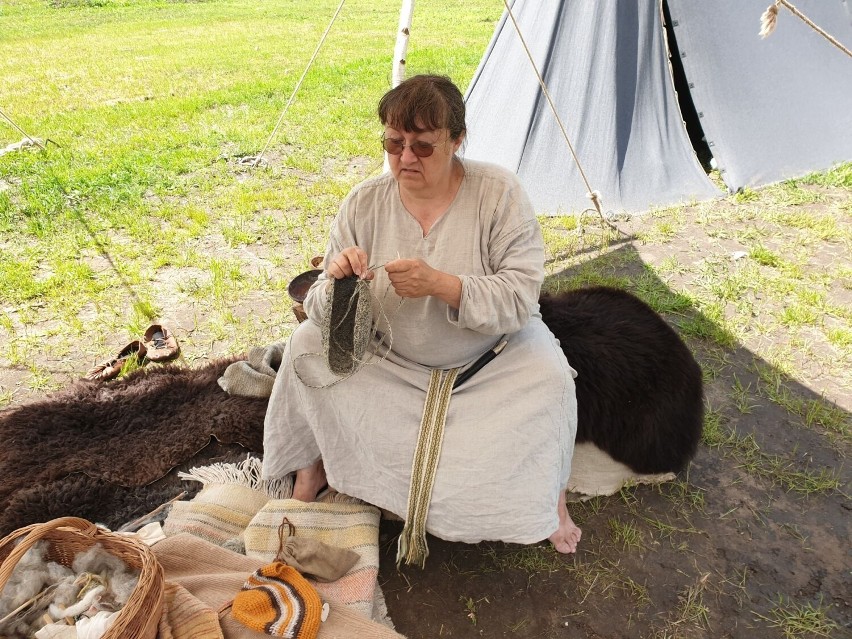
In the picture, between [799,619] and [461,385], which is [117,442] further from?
[799,619]

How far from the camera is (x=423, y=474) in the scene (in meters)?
1.57

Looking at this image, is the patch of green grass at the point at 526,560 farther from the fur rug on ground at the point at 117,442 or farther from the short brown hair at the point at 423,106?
the short brown hair at the point at 423,106

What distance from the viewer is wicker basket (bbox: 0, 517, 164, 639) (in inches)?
44.8

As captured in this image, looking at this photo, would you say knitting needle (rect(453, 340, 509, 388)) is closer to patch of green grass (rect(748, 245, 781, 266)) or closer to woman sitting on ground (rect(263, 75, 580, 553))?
woman sitting on ground (rect(263, 75, 580, 553))

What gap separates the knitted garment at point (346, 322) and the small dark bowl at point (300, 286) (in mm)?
794

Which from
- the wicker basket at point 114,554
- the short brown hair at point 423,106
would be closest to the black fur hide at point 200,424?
the wicker basket at point 114,554

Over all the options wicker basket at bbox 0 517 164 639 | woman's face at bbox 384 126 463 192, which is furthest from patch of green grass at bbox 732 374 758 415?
wicker basket at bbox 0 517 164 639

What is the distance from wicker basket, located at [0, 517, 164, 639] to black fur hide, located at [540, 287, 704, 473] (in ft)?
4.46

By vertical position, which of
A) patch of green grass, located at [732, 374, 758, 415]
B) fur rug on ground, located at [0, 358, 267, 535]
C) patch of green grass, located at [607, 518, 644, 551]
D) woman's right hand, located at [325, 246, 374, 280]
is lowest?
fur rug on ground, located at [0, 358, 267, 535]

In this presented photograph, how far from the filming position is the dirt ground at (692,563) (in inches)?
61.3

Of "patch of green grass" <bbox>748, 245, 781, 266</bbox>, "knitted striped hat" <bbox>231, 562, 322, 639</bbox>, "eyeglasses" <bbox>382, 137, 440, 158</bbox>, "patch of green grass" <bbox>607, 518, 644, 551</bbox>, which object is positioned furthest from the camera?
"patch of green grass" <bbox>748, 245, 781, 266</bbox>

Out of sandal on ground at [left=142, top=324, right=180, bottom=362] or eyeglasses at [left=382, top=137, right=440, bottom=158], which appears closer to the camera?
eyeglasses at [left=382, top=137, right=440, bottom=158]

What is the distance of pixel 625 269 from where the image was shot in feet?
10.7

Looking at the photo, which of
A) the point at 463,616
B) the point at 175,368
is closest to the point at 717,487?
the point at 463,616
